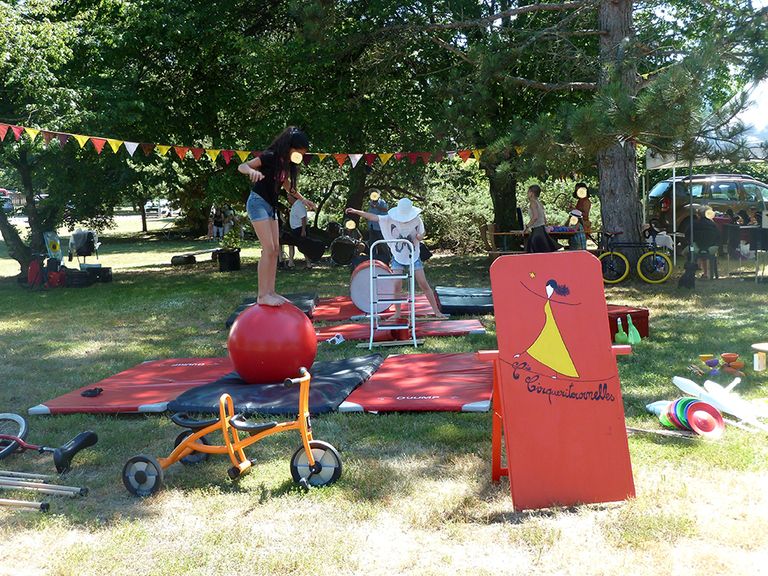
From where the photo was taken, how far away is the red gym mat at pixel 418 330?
8.64m

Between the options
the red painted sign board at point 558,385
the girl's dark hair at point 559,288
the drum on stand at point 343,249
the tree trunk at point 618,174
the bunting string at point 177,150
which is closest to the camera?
the red painted sign board at point 558,385

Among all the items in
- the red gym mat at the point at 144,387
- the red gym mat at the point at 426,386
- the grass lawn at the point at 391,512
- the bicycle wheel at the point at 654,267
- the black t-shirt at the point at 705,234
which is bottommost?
the grass lawn at the point at 391,512

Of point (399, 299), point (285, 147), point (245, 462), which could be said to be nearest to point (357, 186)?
point (399, 299)

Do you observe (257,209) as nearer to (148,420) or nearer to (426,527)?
(148,420)

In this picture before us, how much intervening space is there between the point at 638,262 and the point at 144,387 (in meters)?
8.93

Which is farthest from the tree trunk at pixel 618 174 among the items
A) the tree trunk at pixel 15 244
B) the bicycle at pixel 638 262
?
the tree trunk at pixel 15 244

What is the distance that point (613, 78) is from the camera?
32.8ft

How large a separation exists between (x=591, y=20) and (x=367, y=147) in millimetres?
5015

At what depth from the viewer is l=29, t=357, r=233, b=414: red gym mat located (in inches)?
234

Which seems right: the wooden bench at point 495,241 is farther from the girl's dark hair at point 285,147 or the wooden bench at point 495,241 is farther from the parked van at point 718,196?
the girl's dark hair at point 285,147

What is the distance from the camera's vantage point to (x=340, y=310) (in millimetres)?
10883

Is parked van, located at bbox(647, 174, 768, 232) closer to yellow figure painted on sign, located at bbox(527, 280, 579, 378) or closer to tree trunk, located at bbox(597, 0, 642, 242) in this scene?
tree trunk, located at bbox(597, 0, 642, 242)

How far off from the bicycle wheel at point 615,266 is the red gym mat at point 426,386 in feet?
21.3

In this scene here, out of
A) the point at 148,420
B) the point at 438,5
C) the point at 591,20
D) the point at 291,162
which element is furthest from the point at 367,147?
the point at 148,420
